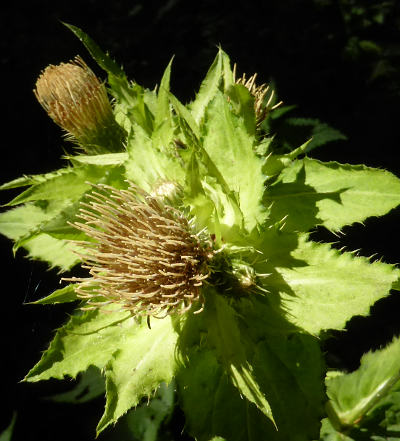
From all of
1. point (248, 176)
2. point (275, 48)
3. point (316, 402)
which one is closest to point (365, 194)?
point (248, 176)

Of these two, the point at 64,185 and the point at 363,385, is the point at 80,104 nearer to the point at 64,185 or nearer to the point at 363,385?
the point at 64,185

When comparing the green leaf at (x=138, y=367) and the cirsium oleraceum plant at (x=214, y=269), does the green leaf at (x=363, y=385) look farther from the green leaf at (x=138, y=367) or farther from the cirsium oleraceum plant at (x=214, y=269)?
the green leaf at (x=138, y=367)

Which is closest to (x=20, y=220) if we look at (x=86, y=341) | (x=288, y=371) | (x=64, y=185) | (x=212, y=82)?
(x=64, y=185)

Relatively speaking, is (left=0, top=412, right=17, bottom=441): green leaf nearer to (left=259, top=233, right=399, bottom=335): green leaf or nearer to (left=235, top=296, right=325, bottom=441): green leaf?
(left=235, top=296, right=325, bottom=441): green leaf

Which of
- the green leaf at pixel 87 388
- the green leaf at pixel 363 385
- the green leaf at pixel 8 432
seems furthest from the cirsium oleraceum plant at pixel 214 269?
the green leaf at pixel 8 432

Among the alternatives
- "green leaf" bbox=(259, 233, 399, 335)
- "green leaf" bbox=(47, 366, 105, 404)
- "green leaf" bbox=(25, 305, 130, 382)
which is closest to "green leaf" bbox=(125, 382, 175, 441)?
"green leaf" bbox=(47, 366, 105, 404)
